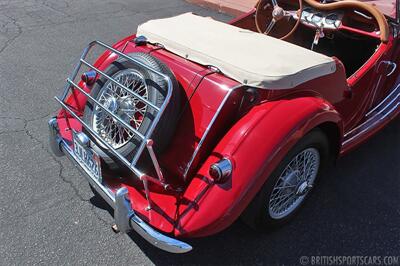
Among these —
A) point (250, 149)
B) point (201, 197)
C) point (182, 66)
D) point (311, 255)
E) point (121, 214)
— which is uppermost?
point (182, 66)

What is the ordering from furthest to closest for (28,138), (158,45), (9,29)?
(9,29) → (28,138) → (158,45)

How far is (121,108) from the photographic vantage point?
245 cm

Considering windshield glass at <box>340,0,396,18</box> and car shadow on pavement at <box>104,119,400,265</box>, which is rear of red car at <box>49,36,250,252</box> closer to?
car shadow on pavement at <box>104,119,400,265</box>

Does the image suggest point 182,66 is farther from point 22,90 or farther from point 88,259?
point 22,90

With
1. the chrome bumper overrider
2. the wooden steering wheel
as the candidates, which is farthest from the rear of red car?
the wooden steering wheel

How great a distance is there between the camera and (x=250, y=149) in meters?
2.14

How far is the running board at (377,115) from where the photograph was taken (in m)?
3.13

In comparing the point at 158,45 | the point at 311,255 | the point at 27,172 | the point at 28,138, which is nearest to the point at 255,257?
the point at 311,255

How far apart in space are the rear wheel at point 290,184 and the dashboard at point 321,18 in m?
1.30

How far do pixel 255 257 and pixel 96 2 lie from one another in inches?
276

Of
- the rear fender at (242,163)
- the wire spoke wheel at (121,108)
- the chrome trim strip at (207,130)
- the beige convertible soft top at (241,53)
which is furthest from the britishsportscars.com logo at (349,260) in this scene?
the wire spoke wheel at (121,108)

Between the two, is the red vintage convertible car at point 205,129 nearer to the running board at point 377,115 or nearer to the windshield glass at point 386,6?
the running board at point 377,115

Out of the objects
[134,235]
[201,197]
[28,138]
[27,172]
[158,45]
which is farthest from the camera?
[28,138]

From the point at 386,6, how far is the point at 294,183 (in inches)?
79.1
